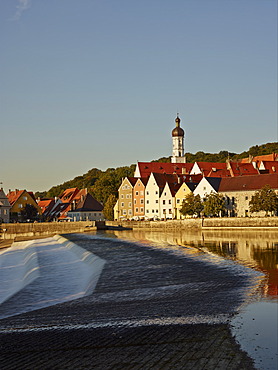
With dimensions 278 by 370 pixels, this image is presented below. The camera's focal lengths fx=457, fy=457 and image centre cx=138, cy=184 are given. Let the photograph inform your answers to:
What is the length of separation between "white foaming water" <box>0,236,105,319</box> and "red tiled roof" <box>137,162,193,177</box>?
240 feet

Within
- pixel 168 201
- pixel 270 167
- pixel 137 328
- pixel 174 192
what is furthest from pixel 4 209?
pixel 137 328

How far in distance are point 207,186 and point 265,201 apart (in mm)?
15677

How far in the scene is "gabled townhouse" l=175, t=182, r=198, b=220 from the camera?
96250 mm

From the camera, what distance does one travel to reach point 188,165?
123 metres

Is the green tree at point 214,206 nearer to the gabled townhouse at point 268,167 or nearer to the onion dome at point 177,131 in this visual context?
the gabled townhouse at point 268,167

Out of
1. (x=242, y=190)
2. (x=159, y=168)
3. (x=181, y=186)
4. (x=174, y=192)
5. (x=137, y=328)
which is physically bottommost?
(x=137, y=328)

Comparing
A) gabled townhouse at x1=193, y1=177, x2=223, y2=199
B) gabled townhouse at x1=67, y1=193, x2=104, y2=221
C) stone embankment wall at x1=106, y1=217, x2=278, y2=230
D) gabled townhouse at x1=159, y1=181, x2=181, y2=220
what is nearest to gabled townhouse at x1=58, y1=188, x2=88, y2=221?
gabled townhouse at x1=67, y1=193, x2=104, y2=221

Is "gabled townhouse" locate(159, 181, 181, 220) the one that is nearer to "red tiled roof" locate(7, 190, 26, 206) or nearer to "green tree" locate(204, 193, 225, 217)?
"green tree" locate(204, 193, 225, 217)

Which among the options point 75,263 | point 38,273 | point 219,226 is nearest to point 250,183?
point 219,226

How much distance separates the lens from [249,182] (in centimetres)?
8625

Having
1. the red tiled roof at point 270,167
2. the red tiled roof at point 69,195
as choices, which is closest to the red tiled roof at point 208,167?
the red tiled roof at point 270,167

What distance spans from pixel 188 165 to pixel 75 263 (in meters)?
88.7

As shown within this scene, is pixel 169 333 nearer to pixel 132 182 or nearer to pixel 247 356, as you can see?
pixel 247 356

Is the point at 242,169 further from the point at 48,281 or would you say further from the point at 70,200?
the point at 48,281
